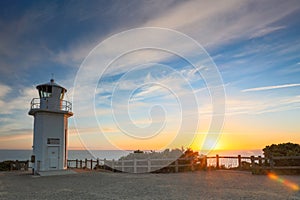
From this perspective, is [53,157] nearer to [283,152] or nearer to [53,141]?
[53,141]

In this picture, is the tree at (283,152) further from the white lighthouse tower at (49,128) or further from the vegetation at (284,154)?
the white lighthouse tower at (49,128)

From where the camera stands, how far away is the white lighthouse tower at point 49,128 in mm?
17828

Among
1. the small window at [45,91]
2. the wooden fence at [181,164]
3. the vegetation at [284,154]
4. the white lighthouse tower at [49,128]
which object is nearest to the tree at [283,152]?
the vegetation at [284,154]

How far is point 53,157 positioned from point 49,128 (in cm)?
192

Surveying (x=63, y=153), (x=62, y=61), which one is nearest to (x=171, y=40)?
(x=62, y=61)

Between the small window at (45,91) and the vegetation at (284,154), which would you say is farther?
the small window at (45,91)

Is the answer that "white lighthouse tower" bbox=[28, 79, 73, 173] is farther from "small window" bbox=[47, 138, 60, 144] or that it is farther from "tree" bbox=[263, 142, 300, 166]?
"tree" bbox=[263, 142, 300, 166]

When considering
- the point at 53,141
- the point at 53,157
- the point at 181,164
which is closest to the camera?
the point at 53,157

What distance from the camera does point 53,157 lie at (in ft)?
59.6

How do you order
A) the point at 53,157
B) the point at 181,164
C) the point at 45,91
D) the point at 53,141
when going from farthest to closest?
the point at 45,91, the point at 181,164, the point at 53,141, the point at 53,157

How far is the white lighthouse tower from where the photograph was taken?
17828mm

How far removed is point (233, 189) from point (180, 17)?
300 inches

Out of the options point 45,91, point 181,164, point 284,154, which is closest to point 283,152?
point 284,154

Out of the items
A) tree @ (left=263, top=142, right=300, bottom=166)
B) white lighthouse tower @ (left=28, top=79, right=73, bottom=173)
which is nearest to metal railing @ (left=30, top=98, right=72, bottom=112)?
white lighthouse tower @ (left=28, top=79, right=73, bottom=173)
